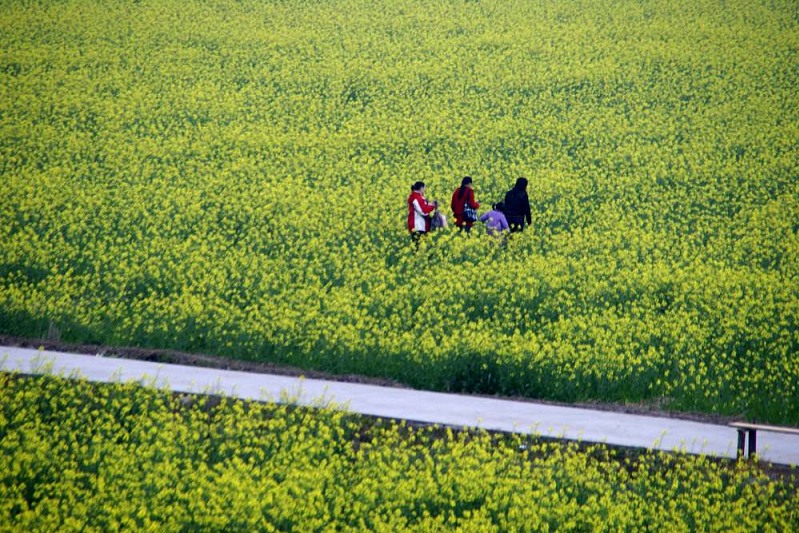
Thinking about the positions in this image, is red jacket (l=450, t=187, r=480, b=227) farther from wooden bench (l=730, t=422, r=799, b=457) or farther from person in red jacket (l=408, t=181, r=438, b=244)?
wooden bench (l=730, t=422, r=799, b=457)

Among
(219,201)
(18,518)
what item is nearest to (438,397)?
(18,518)

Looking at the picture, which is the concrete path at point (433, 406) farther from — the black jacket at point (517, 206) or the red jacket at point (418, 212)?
the black jacket at point (517, 206)

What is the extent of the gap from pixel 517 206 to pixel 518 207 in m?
0.02

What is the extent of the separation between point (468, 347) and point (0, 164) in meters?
14.1

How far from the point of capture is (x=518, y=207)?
689 inches

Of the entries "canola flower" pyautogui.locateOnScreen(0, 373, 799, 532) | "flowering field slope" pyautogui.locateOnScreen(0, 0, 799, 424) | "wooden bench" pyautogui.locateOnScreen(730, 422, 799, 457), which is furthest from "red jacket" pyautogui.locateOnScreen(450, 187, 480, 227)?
"wooden bench" pyautogui.locateOnScreen(730, 422, 799, 457)

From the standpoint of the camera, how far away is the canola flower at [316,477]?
27.3ft

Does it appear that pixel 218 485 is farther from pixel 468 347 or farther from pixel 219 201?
pixel 219 201

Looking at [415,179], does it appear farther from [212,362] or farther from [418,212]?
[212,362]

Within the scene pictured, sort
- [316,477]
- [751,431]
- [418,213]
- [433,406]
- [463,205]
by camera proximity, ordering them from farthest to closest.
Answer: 1. [463,205]
2. [418,213]
3. [433,406]
4. [751,431]
5. [316,477]

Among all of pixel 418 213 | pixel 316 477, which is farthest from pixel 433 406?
pixel 418 213

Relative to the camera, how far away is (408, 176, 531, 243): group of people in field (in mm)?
16969

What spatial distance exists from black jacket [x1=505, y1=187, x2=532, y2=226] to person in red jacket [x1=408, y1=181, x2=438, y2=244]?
1384 mm

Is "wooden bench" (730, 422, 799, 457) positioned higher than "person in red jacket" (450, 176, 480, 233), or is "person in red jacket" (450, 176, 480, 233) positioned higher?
"person in red jacket" (450, 176, 480, 233)
